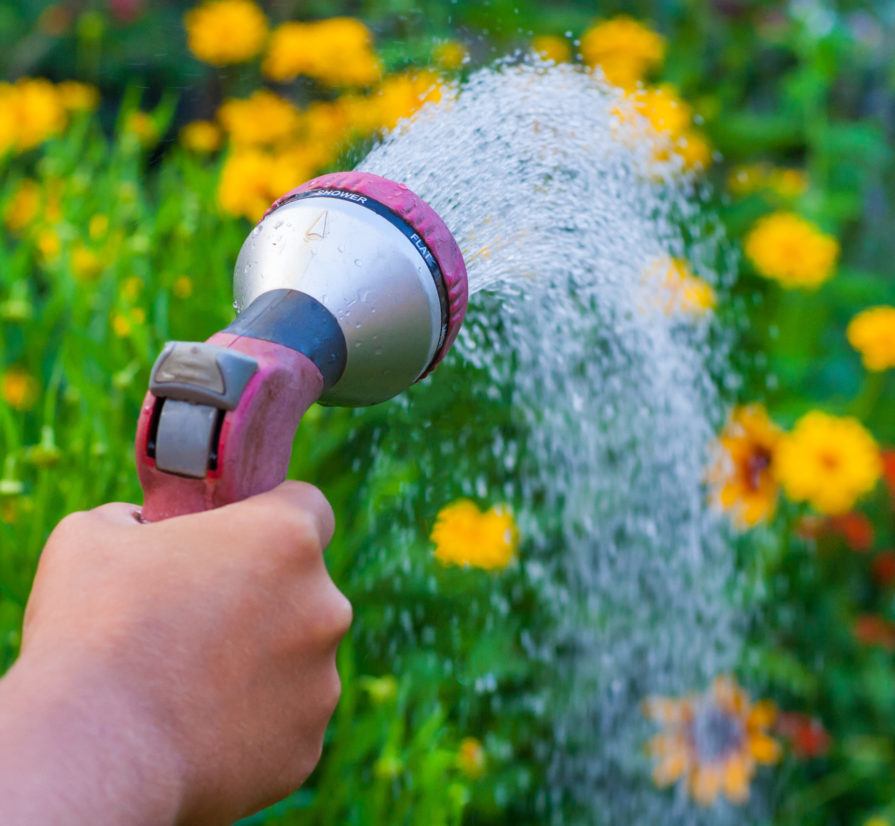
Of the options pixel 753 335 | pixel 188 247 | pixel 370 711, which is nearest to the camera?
pixel 370 711

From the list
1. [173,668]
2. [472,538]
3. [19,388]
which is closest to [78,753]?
[173,668]

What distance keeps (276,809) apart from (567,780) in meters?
0.58

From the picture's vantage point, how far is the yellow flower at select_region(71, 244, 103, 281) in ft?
4.95

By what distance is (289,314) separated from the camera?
0.65m

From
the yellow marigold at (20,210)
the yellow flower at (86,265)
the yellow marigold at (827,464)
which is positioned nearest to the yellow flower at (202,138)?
the yellow marigold at (20,210)

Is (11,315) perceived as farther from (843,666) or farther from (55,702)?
(843,666)

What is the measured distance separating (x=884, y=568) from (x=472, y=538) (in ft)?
2.62

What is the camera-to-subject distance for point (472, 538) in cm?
132

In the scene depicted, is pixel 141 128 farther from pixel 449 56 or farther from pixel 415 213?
pixel 415 213

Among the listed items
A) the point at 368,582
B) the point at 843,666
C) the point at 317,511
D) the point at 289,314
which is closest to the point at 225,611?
the point at 317,511

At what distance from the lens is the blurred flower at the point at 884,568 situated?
170 centimetres

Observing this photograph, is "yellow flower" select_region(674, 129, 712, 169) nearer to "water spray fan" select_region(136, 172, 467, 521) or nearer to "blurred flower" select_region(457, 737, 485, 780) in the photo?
"blurred flower" select_region(457, 737, 485, 780)

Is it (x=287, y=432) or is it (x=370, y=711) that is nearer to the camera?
(x=287, y=432)

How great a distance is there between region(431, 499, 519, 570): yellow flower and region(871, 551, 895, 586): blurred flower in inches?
28.9
